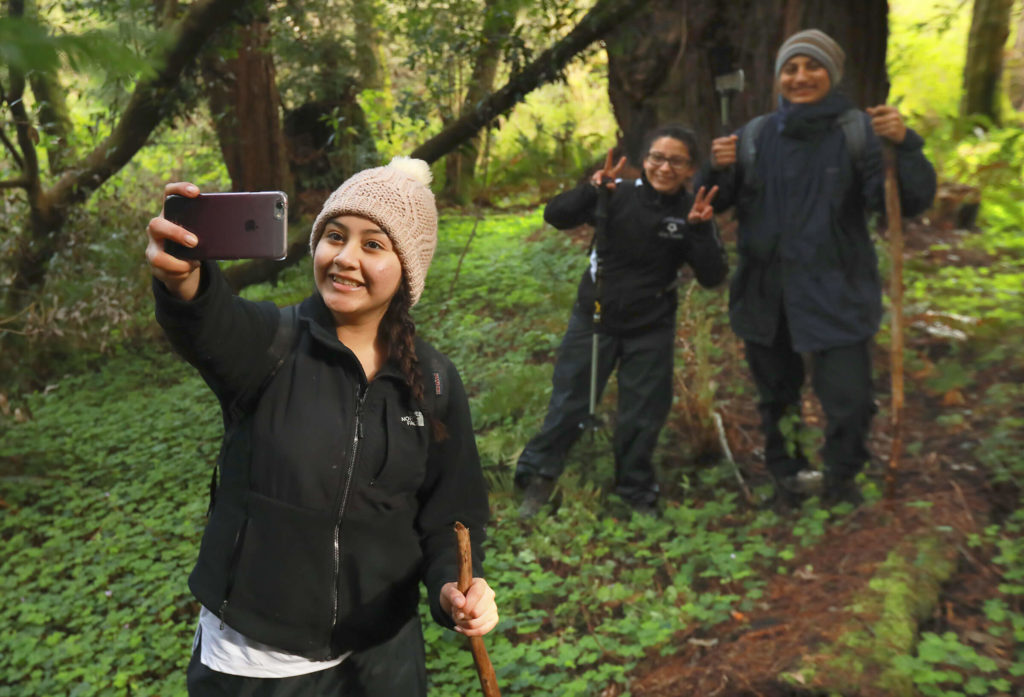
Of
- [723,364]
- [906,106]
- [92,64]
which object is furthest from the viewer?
[906,106]

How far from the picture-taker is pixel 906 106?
14.9 meters

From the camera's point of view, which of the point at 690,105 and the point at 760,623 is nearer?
the point at 760,623

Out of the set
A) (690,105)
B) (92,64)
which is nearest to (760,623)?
(92,64)

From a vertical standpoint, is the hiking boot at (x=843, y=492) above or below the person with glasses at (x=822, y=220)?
below

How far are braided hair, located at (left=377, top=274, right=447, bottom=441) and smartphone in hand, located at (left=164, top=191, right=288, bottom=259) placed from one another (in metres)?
0.47

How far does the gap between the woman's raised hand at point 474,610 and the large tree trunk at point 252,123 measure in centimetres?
745

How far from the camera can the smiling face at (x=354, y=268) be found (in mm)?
2133

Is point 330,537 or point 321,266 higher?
point 321,266

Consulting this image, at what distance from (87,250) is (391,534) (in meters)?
6.54

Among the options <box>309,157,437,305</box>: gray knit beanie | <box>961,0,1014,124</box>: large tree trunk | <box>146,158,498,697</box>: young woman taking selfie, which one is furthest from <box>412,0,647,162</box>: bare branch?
<box>961,0,1014,124</box>: large tree trunk

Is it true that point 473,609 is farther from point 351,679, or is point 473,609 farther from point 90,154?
point 90,154

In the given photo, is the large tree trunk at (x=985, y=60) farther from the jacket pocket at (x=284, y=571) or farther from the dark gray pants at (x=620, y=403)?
the jacket pocket at (x=284, y=571)

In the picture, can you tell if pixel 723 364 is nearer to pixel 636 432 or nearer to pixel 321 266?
pixel 636 432

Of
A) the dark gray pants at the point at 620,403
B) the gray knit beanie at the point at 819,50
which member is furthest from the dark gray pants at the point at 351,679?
the gray knit beanie at the point at 819,50
